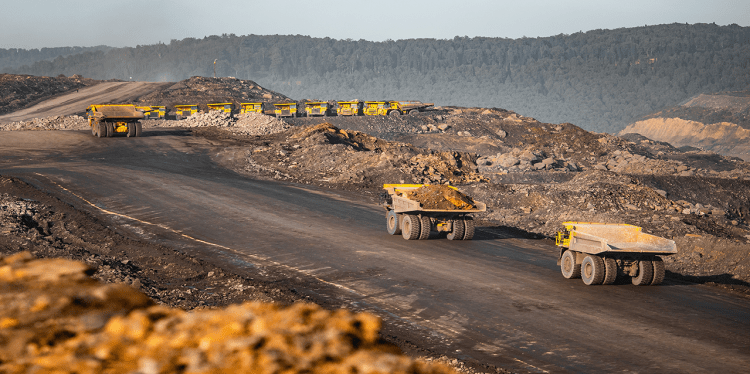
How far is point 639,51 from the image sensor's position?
502 feet

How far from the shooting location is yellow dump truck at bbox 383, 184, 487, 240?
1568 cm

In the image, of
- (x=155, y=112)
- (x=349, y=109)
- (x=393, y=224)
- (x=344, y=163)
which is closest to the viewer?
(x=393, y=224)

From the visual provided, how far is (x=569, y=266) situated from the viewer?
12383 millimetres

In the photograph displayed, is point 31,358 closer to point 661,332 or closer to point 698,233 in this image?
point 661,332

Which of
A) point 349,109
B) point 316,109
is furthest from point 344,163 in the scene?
point 316,109

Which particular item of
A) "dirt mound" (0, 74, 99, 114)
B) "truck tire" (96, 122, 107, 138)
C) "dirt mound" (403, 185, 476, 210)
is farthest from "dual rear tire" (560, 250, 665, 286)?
"dirt mound" (0, 74, 99, 114)

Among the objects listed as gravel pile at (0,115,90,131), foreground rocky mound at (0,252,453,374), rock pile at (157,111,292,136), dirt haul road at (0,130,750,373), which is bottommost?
dirt haul road at (0,130,750,373)

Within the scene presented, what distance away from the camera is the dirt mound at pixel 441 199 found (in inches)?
620

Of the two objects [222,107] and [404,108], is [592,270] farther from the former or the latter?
[404,108]

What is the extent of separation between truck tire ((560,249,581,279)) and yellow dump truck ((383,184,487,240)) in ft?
11.3

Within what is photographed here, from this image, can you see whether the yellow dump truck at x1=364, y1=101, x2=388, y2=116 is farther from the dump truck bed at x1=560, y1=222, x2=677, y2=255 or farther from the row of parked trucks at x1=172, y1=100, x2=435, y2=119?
the dump truck bed at x1=560, y1=222, x2=677, y2=255

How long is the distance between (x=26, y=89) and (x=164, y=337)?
77.3 m

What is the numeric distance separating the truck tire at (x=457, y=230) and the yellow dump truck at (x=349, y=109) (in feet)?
138

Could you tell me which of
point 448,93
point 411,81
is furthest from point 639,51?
point 411,81
